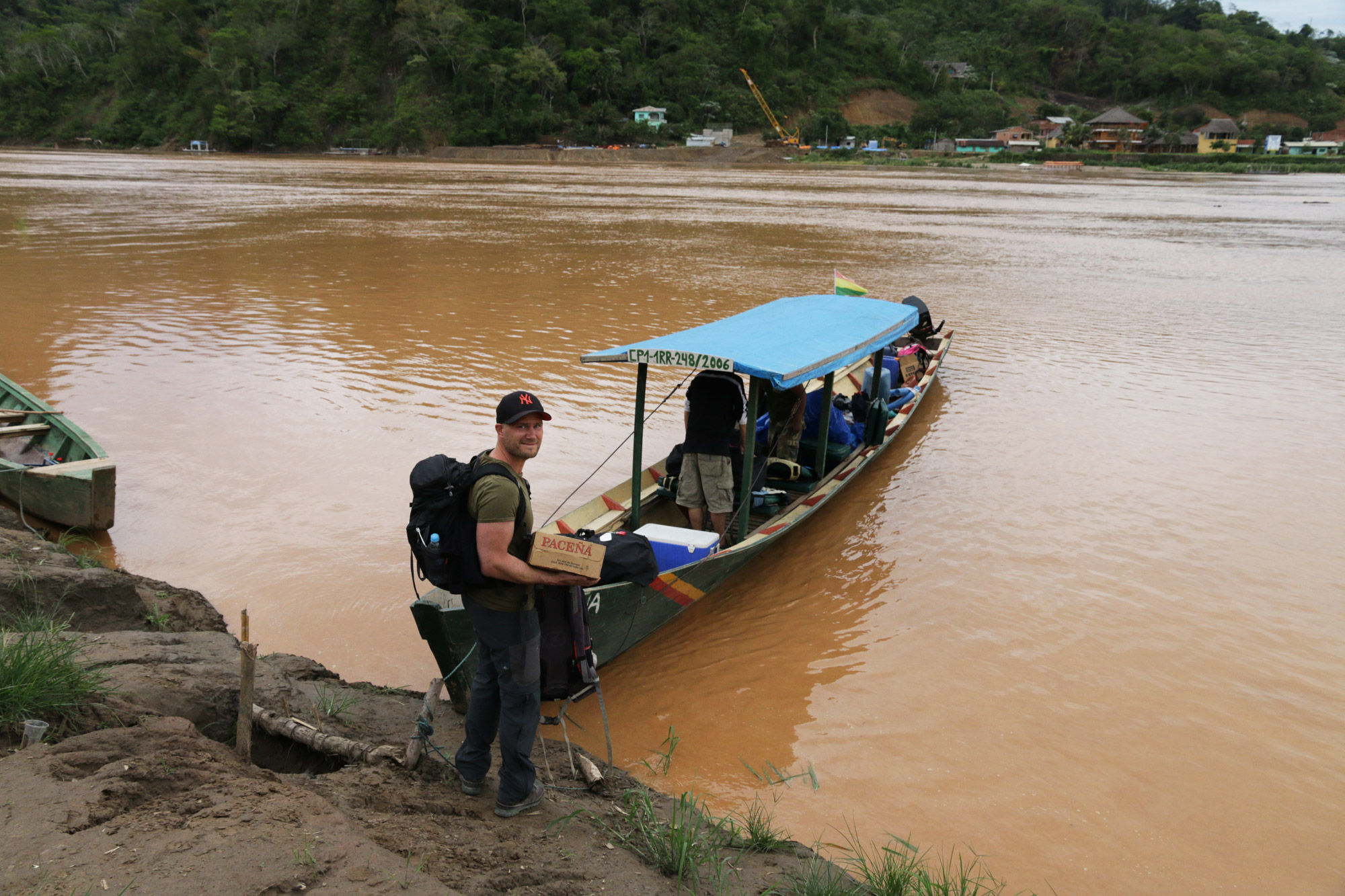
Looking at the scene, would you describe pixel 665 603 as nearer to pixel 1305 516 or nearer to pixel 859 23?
pixel 1305 516

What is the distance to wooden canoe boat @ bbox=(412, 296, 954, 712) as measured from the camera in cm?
468

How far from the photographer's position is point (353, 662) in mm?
5836

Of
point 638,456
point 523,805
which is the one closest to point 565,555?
point 523,805

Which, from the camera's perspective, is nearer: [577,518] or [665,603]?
[665,603]

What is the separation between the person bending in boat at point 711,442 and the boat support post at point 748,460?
10cm

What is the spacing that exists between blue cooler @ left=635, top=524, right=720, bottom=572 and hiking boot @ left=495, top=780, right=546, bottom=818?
2486 millimetres

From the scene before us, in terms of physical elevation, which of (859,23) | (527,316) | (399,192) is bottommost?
(527,316)

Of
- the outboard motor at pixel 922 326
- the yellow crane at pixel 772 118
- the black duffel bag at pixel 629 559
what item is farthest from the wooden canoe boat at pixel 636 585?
the yellow crane at pixel 772 118

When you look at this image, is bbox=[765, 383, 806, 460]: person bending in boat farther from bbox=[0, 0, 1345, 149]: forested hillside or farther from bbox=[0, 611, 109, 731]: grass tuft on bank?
bbox=[0, 0, 1345, 149]: forested hillside

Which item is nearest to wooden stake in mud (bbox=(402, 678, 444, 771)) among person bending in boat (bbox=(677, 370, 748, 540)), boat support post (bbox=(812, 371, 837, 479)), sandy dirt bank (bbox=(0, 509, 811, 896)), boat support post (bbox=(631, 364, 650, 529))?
sandy dirt bank (bbox=(0, 509, 811, 896))

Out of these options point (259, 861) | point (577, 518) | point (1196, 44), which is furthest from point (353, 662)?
point (1196, 44)

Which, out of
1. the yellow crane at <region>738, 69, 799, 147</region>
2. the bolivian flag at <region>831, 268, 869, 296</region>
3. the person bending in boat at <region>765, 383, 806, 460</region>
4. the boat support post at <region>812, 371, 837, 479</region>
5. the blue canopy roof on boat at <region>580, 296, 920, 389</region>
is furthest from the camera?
the yellow crane at <region>738, 69, 799, 147</region>

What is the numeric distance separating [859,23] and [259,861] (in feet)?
410

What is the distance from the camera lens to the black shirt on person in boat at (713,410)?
6723 mm
